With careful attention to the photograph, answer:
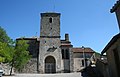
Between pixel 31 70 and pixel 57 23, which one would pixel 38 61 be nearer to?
pixel 31 70

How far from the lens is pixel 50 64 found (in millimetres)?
39094

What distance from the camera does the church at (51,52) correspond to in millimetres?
37956

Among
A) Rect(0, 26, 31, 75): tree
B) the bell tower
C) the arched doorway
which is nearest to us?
Rect(0, 26, 31, 75): tree

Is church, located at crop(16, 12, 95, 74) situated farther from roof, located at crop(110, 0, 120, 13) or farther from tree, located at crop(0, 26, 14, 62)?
roof, located at crop(110, 0, 120, 13)

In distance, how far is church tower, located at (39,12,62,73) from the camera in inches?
1506

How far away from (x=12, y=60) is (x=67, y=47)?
47.9 feet

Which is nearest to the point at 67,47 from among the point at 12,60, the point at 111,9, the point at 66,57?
the point at 66,57

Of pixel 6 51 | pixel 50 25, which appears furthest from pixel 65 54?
pixel 6 51

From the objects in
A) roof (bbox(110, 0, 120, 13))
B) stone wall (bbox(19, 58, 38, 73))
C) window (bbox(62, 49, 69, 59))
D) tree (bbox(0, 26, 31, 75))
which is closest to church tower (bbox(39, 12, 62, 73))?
window (bbox(62, 49, 69, 59))

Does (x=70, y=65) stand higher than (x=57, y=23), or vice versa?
(x=57, y=23)

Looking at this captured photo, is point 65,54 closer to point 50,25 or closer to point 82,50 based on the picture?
point 82,50

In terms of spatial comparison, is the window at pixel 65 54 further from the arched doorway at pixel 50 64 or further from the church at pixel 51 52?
the arched doorway at pixel 50 64

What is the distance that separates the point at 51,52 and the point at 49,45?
1747 mm

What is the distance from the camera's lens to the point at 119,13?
38.3 feet
